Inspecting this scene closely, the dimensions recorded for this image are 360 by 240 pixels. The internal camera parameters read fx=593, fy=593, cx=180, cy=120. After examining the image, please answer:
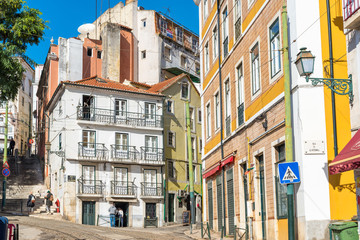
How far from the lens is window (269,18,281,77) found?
1725 cm

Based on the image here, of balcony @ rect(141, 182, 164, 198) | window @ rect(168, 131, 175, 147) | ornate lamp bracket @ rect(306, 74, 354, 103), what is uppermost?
window @ rect(168, 131, 175, 147)

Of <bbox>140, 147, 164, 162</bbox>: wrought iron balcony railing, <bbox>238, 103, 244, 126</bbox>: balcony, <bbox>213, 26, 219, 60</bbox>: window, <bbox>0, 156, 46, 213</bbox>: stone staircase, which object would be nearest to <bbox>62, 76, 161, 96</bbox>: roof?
<bbox>140, 147, 164, 162</bbox>: wrought iron balcony railing

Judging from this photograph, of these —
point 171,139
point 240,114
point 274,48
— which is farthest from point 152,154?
point 274,48

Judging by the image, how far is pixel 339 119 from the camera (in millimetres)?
15125

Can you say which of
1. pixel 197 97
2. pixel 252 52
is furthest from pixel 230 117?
pixel 197 97

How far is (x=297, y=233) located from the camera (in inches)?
598

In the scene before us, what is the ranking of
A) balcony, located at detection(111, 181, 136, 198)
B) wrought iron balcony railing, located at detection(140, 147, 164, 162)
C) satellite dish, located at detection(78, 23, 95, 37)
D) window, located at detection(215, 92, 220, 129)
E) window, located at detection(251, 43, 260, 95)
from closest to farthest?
window, located at detection(251, 43, 260, 95) → window, located at detection(215, 92, 220, 129) → balcony, located at detection(111, 181, 136, 198) → wrought iron balcony railing, located at detection(140, 147, 164, 162) → satellite dish, located at detection(78, 23, 95, 37)

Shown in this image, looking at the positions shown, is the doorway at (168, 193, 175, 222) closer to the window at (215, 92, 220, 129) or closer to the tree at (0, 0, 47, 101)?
the window at (215, 92, 220, 129)

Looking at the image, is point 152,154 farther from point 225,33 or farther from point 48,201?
point 225,33

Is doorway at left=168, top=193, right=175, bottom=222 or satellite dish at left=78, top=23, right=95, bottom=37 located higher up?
satellite dish at left=78, top=23, right=95, bottom=37

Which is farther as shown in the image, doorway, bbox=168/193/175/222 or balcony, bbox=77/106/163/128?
doorway, bbox=168/193/175/222

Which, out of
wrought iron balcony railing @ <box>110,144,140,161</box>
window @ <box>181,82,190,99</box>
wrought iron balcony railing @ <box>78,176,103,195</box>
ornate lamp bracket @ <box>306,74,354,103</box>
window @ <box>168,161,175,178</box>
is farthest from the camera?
window @ <box>181,82,190,99</box>

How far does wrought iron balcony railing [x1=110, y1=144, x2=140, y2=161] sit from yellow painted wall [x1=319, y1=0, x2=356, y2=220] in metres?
29.4

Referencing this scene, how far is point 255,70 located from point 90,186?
2468cm
